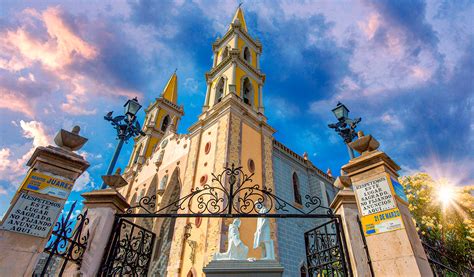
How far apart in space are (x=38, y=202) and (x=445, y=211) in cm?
1445

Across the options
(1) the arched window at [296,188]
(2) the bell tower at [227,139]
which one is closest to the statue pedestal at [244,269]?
(2) the bell tower at [227,139]

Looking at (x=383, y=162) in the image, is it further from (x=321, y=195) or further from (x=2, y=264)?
(x=321, y=195)

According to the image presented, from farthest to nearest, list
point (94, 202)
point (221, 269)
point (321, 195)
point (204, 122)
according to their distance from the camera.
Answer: point (321, 195), point (204, 122), point (221, 269), point (94, 202)

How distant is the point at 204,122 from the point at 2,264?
14.8m

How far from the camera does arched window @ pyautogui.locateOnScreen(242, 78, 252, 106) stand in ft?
65.8

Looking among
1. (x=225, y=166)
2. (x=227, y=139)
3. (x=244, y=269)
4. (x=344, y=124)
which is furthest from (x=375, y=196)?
(x=227, y=139)

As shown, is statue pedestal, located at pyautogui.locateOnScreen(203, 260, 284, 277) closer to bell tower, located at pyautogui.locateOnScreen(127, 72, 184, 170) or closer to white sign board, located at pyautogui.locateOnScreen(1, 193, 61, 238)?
white sign board, located at pyautogui.locateOnScreen(1, 193, 61, 238)

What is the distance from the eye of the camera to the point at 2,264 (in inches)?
133

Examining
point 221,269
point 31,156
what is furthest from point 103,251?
point 221,269

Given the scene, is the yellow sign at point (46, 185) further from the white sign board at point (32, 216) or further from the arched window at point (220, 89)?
the arched window at point (220, 89)

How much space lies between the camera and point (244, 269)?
6.67 m

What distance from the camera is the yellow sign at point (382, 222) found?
12.3ft

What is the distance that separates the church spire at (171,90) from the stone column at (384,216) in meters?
31.1

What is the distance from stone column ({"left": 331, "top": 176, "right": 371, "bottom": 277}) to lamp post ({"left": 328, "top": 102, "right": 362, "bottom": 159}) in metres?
1.22
